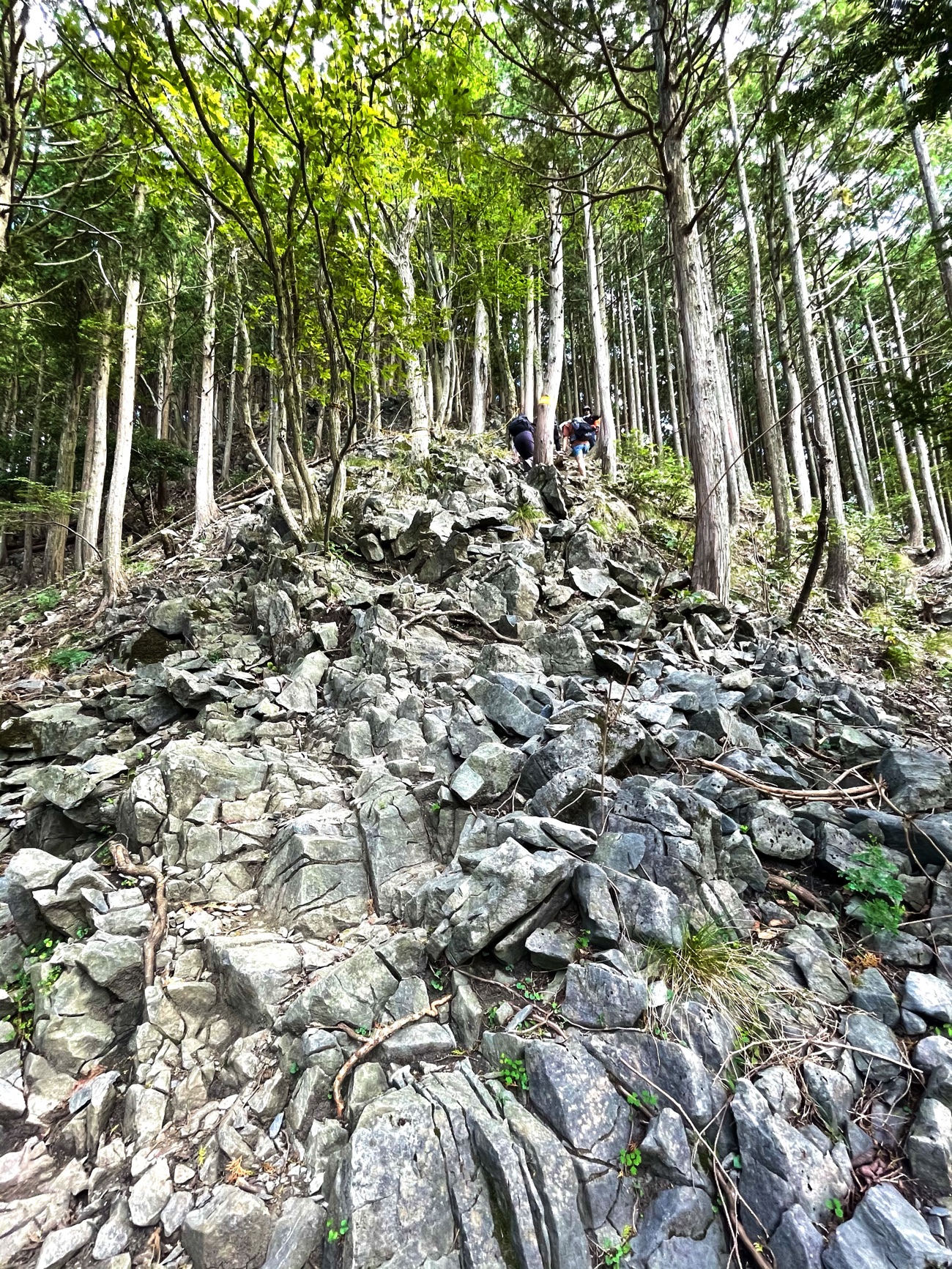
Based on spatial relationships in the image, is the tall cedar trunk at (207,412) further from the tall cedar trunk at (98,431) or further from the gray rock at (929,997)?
the gray rock at (929,997)

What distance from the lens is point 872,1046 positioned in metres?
2.45

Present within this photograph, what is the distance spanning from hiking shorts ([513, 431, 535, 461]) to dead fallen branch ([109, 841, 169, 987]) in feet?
36.3

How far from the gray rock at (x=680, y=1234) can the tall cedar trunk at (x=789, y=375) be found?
12539mm

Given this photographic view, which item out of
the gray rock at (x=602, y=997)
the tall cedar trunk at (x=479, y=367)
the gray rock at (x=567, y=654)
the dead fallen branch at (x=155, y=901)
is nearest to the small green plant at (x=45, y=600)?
the dead fallen branch at (x=155, y=901)

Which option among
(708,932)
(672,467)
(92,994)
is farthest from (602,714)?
(672,467)

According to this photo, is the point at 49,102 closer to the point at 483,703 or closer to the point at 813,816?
the point at 483,703

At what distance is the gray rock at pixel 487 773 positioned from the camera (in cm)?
402

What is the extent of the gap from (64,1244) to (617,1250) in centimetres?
235

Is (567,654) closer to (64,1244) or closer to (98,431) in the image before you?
(64,1244)

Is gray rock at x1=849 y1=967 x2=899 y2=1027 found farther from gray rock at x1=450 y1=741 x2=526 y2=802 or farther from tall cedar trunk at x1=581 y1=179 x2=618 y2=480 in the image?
tall cedar trunk at x1=581 y1=179 x2=618 y2=480

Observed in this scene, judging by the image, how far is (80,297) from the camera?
13.7 metres

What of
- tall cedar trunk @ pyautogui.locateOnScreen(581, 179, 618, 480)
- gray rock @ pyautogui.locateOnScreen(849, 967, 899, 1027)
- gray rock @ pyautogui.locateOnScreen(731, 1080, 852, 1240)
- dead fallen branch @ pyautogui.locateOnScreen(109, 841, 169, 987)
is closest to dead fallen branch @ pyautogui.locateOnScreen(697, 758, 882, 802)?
gray rock @ pyautogui.locateOnScreen(849, 967, 899, 1027)

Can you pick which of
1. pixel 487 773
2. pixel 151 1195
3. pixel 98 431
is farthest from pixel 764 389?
pixel 98 431

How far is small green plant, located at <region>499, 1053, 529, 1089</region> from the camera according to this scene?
2.48 m
